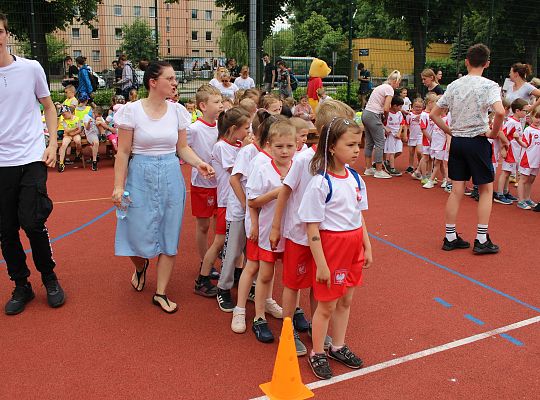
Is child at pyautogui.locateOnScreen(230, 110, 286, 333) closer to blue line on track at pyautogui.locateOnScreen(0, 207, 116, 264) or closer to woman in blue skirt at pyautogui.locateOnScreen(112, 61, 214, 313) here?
woman in blue skirt at pyautogui.locateOnScreen(112, 61, 214, 313)

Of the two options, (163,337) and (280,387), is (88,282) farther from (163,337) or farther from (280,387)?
(280,387)

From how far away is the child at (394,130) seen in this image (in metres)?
10.2

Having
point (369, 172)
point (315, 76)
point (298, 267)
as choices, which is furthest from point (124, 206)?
point (315, 76)

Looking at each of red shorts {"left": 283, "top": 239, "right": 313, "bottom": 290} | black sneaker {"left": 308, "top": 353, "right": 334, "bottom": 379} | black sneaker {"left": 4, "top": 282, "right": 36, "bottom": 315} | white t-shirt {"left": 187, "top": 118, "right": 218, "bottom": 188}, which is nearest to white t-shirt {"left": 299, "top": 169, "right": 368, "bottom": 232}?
red shorts {"left": 283, "top": 239, "right": 313, "bottom": 290}

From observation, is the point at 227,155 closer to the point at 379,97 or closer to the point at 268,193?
the point at 268,193

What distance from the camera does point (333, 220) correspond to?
3.14 metres

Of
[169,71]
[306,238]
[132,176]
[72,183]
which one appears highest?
[169,71]

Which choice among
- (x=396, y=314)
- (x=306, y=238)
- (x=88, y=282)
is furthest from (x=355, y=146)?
(x=88, y=282)

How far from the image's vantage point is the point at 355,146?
3094 millimetres

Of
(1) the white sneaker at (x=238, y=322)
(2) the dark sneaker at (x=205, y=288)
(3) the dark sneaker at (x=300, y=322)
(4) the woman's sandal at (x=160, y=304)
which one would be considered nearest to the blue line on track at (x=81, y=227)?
(4) the woman's sandal at (x=160, y=304)

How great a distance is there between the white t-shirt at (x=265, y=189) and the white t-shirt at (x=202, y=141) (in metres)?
1.12

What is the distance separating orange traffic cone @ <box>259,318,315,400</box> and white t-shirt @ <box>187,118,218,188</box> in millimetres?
2052

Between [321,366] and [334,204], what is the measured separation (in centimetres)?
105

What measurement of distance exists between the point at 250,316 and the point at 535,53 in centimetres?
2231
